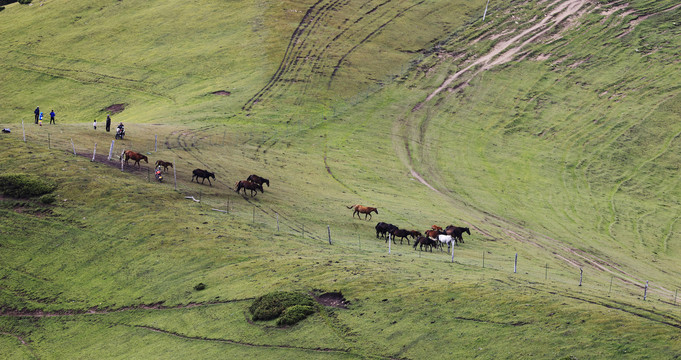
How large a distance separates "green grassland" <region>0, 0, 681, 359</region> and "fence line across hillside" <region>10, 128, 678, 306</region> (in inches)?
15.1

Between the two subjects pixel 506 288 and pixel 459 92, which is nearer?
pixel 506 288

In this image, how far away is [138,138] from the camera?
68812mm

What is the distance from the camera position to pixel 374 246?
51.2 metres

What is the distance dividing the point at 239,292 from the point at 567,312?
703 inches

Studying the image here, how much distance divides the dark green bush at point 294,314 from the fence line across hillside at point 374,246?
11212 millimetres

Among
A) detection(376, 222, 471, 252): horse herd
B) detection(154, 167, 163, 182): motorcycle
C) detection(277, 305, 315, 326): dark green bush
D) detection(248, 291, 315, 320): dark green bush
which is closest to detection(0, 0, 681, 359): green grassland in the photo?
detection(277, 305, 315, 326): dark green bush

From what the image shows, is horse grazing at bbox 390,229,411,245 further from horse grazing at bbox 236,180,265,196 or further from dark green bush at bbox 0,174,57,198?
dark green bush at bbox 0,174,57,198

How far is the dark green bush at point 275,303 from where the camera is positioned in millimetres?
37000

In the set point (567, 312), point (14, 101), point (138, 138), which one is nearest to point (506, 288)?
point (567, 312)

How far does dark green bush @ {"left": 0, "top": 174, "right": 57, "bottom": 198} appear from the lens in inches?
1969

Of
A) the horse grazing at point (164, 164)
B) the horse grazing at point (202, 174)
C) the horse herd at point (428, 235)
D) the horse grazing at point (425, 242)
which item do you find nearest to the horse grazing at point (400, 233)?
the horse herd at point (428, 235)

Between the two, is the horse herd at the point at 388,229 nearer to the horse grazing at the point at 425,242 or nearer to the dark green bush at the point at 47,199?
the horse grazing at the point at 425,242

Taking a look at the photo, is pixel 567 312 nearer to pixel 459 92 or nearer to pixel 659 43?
pixel 459 92

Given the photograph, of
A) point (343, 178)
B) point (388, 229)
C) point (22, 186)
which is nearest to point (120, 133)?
point (22, 186)
